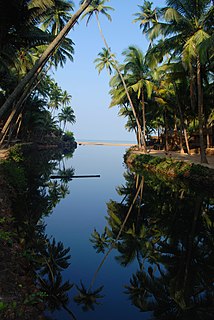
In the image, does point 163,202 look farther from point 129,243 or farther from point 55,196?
point 55,196

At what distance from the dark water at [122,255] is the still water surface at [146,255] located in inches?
0.8

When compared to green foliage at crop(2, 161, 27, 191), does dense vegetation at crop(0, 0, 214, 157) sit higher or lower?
higher

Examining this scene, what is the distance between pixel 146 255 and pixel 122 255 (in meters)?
0.72

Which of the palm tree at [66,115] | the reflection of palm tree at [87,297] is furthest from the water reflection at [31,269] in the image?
the palm tree at [66,115]

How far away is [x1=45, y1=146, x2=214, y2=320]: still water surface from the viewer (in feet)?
16.2

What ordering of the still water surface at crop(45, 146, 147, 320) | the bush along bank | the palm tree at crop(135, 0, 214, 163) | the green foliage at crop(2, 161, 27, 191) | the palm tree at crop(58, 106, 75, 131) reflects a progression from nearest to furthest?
the still water surface at crop(45, 146, 147, 320), the green foliage at crop(2, 161, 27, 191), the bush along bank, the palm tree at crop(135, 0, 214, 163), the palm tree at crop(58, 106, 75, 131)

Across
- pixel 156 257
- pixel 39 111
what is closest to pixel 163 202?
pixel 156 257

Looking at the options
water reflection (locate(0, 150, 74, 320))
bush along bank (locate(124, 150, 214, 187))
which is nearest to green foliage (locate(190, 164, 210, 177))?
bush along bank (locate(124, 150, 214, 187))

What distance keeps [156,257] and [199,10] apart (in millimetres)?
18760

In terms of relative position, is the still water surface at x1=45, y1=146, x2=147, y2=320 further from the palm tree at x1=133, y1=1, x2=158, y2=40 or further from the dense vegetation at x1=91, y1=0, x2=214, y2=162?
the palm tree at x1=133, y1=1, x2=158, y2=40

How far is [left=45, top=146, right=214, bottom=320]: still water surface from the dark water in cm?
2

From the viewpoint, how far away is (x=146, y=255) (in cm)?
736

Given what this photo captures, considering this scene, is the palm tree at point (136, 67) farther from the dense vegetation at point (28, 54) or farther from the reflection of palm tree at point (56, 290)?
the reflection of palm tree at point (56, 290)

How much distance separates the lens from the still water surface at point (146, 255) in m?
4.93
